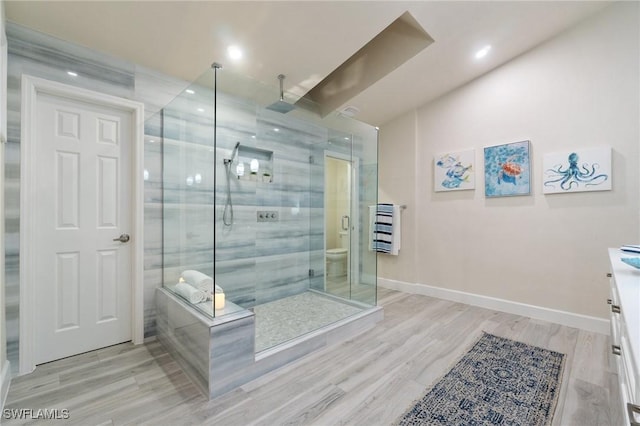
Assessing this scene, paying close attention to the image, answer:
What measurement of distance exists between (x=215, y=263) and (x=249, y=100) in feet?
4.98

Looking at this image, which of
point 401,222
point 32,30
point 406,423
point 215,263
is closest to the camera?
point 406,423

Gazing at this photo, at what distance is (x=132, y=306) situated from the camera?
2.48m

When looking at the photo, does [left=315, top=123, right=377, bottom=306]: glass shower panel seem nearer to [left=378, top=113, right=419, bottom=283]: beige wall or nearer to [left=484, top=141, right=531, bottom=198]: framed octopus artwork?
[left=378, top=113, right=419, bottom=283]: beige wall

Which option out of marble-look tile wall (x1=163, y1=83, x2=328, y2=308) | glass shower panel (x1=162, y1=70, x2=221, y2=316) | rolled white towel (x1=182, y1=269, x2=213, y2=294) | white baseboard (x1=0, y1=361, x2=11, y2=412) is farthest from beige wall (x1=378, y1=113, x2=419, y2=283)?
white baseboard (x1=0, y1=361, x2=11, y2=412)

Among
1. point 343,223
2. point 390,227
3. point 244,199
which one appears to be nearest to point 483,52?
point 390,227

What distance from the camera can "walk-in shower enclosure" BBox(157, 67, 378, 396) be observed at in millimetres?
2240

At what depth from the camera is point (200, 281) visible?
213 centimetres

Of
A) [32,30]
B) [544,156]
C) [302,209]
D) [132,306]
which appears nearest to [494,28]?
[544,156]

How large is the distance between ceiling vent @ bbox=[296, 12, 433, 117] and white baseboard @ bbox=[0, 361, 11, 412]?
126 inches

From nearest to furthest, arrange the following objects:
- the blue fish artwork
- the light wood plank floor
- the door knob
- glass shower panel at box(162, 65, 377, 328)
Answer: the light wood plank floor
glass shower panel at box(162, 65, 377, 328)
the door knob
the blue fish artwork

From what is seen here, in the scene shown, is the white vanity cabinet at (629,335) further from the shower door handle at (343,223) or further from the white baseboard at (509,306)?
the shower door handle at (343,223)

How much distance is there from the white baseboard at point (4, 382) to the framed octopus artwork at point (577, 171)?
185 inches

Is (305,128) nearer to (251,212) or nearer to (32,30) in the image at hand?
(251,212)

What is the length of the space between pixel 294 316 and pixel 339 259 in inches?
39.7
